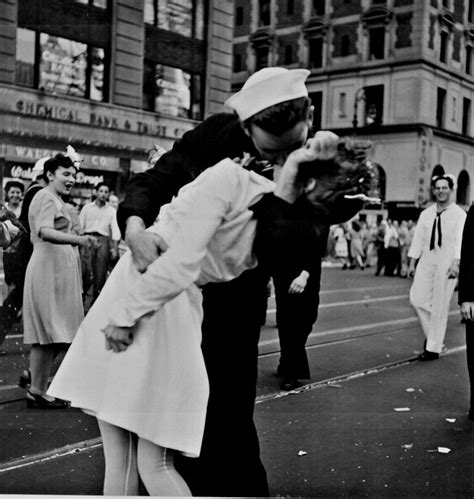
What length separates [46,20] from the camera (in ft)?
8.91

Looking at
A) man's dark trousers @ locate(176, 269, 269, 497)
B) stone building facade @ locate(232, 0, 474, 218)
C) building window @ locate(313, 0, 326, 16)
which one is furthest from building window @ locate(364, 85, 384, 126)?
man's dark trousers @ locate(176, 269, 269, 497)

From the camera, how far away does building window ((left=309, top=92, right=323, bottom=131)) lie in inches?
104

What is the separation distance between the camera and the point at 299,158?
78.3 inches

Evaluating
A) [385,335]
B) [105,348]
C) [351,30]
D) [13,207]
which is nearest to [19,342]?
[13,207]

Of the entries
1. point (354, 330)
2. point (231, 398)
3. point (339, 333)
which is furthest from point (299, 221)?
point (354, 330)

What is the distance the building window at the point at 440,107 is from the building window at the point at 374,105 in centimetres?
21

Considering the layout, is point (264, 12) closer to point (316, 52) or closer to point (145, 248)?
point (316, 52)

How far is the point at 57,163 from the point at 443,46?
→ 144 cm

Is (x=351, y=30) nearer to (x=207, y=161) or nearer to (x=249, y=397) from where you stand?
(x=207, y=161)

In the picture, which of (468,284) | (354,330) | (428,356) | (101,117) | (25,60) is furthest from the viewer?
(354,330)

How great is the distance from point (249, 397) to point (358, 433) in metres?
1.02

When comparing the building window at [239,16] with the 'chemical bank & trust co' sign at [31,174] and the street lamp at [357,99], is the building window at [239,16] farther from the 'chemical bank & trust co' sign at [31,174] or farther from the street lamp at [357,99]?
the 'chemical bank & trust co' sign at [31,174]

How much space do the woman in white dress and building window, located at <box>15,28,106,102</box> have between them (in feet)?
2.49

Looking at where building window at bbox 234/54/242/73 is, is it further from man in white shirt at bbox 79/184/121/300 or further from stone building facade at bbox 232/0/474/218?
man in white shirt at bbox 79/184/121/300
